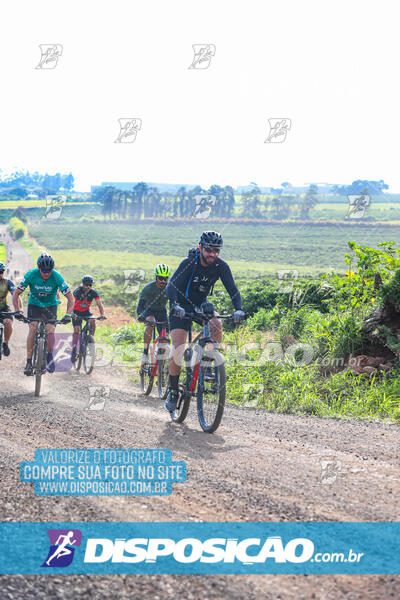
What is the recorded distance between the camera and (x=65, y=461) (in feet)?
18.9

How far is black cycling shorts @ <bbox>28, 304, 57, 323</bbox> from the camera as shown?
10.7 meters

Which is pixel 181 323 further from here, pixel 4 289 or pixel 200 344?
pixel 4 289

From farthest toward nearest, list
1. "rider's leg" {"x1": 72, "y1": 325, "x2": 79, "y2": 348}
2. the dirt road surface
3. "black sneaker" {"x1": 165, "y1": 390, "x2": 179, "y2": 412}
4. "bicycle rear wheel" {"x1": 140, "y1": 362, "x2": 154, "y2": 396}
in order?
"rider's leg" {"x1": 72, "y1": 325, "x2": 79, "y2": 348} < "bicycle rear wheel" {"x1": 140, "y1": 362, "x2": 154, "y2": 396} < "black sneaker" {"x1": 165, "y1": 390, "x2": 179, "y2": 412} < the dirt road surface

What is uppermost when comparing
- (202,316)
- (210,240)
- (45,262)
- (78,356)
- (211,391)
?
(210,240)

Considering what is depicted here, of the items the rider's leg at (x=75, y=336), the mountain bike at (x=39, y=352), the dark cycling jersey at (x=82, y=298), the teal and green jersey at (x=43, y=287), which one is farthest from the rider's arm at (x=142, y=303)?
the rider's leg at (x=75, y=336)

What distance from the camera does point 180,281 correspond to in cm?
747

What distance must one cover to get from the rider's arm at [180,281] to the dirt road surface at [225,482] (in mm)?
1796

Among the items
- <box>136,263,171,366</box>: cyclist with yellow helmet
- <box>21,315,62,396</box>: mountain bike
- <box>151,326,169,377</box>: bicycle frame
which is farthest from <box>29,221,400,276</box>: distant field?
<box>21,315,62,396</box>: mountain bike

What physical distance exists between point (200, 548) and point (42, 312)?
7.82 m

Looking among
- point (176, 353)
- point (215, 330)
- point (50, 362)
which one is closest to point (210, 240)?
point (215, 330)

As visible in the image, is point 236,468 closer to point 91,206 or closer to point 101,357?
point 101,357

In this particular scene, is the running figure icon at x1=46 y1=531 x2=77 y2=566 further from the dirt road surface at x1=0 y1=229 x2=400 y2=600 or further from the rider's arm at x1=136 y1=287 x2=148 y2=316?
the rider's arm at x1=136 y1=287 x2=148 y2=316

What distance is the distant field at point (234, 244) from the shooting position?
6200cm

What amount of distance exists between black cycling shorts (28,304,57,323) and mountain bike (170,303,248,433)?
425 cm
